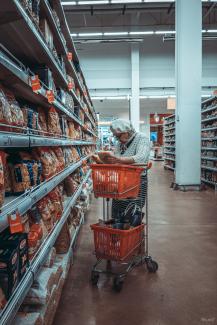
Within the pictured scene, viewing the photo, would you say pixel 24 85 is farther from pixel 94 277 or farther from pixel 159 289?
pixel 159 289

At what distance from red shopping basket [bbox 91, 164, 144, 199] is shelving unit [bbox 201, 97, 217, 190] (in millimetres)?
5811

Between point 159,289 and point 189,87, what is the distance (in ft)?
20.3

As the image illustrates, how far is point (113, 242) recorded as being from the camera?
7.92 feet

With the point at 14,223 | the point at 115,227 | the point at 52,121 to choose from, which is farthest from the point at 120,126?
the point at 14,223

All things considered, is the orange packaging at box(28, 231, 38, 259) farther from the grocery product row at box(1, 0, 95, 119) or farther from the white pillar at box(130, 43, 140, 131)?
the white pillar at box(130, 43, 140, 131)

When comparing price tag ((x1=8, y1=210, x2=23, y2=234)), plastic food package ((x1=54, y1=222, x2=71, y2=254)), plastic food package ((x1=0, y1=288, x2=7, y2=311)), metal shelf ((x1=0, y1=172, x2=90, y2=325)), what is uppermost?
price tag ((x1=8, y1=210, x2=23, y2=234))

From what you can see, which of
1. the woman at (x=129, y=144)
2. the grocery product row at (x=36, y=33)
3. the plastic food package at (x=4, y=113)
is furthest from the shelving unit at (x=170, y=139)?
the plastic food package at (x=4, y=113)

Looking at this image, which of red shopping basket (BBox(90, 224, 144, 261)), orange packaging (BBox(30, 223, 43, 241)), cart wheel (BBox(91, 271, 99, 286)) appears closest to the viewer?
orange packaging (BBox(30, 223, 43, 241))

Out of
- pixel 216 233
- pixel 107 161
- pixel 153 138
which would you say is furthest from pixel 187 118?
pixel 153 138

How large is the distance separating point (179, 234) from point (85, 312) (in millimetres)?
2099

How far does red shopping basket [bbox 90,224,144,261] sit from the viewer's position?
237 cm

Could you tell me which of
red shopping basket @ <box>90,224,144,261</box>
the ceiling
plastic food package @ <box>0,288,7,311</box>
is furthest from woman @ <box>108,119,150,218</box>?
the ceiling

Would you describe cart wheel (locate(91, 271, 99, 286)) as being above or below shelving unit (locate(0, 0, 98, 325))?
below

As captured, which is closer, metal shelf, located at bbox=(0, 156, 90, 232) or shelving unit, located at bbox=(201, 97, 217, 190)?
metal shelf, located at bbox=(0, 156, 90, 232)
